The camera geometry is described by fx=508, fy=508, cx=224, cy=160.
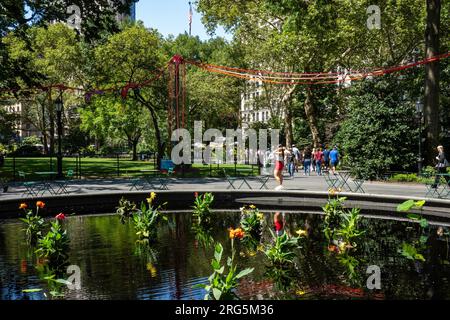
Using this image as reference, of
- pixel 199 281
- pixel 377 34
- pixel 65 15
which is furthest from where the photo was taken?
pixel 377 34

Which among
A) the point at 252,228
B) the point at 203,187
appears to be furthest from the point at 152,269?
the point at 203,187

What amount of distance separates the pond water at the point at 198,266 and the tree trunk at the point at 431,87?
1324 cm

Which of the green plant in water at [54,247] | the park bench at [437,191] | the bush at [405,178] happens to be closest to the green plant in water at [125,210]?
the green plant in water at [54,247]

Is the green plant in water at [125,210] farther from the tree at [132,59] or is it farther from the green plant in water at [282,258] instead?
the tree at [132,59]

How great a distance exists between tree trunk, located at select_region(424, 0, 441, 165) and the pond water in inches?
521

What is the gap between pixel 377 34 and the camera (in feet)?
132

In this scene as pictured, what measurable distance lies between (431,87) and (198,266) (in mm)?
21400

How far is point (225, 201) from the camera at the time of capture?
20984 mm

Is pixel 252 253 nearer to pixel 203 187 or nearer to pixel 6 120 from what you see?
pixel 203 187

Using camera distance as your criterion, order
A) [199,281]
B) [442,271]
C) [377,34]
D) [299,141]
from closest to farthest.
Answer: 1. [199,281]
2. [442,271]
3. [377,34]
4. [299,141]
